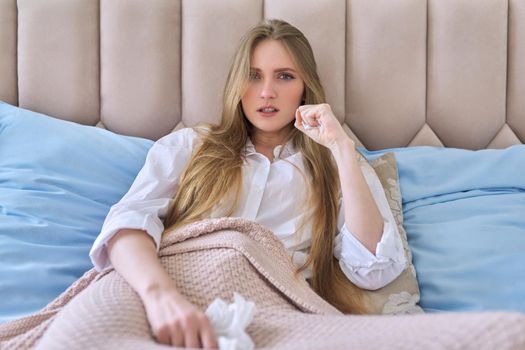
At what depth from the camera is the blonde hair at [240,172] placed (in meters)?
1.19

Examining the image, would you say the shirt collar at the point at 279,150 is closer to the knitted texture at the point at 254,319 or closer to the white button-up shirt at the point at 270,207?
the white button-up shirt at the point at 270,207

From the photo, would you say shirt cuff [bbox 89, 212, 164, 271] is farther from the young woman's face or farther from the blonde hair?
the young woman's face

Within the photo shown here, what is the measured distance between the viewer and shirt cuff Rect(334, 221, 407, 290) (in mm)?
1142

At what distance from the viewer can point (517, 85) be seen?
1.57 meters

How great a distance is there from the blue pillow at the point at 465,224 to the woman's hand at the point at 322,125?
0.90 feet

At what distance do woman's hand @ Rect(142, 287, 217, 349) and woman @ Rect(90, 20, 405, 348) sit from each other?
97mm

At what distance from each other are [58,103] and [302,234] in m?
0.83

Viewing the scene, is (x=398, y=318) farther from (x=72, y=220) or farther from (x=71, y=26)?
(x=71, y=26)

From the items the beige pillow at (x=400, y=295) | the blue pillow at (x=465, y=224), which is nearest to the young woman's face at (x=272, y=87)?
the blue pillow at (x=465, y=224)

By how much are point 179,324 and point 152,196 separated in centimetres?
47

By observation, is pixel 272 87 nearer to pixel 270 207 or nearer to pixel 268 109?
pixel 268 109

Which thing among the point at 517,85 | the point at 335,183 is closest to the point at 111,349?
the point at 335,183

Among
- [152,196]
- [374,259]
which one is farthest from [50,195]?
[374,259]

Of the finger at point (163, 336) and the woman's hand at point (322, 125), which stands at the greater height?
the woman's hand at point (322, 125)
